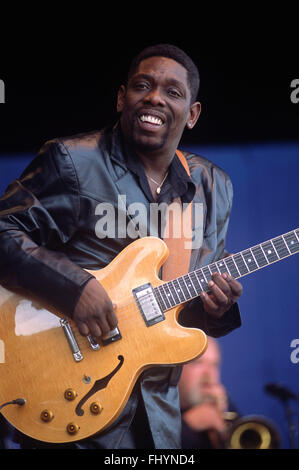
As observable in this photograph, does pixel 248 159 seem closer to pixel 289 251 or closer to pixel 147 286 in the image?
pixel 289 251

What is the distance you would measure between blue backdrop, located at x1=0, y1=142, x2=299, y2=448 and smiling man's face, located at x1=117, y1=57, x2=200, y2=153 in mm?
1612

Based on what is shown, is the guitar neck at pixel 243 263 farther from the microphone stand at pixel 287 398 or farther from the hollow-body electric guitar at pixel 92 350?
the microphone stand at pixel 287 398

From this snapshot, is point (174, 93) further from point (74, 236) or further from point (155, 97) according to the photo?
point (74, 236)

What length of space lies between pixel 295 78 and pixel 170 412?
A: 95.0 inches

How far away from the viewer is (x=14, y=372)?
6.88ft

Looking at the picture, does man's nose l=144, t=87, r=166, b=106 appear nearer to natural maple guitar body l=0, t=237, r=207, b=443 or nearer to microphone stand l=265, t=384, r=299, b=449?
natural maple guitar body l=0, t=237, r=207, b=443

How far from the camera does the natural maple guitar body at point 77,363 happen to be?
2.02m

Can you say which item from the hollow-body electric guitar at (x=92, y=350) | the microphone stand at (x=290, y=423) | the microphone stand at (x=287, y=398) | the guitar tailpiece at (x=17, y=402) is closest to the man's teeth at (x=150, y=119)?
the hollow-body electric guitar at (x=92, y=350)

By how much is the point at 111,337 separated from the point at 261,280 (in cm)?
224

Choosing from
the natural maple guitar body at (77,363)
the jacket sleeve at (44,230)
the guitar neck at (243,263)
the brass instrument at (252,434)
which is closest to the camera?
the natural maple guitar body at (77,363)

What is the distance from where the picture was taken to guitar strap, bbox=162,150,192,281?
7.89ft

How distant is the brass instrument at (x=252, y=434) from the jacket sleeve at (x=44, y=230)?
2216 millimetres

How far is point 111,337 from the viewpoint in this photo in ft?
6.93
